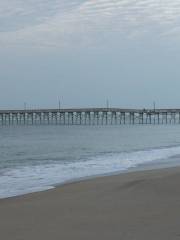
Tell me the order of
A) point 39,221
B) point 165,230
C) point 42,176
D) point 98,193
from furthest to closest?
point 42,176 → point 98,193 → point 39,221 → point 165,230

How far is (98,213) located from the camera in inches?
259

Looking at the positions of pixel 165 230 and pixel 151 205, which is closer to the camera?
pixel 165 230

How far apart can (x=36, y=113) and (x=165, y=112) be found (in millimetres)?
27857

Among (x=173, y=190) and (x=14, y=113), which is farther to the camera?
(x=14, y=113)

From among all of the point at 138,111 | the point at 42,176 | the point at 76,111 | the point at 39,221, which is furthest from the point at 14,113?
the point at 39,221

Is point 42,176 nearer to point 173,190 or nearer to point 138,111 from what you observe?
point 173,190

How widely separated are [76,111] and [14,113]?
613 inches

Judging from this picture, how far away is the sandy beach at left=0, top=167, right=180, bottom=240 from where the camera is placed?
538cm

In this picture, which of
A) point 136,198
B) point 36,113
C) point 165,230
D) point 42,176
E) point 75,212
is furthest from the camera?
point 36,113

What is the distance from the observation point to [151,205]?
6.98m

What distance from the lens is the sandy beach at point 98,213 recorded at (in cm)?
538

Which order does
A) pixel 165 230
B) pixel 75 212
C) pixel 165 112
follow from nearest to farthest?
1. pixel 165 230
2. pixel 75 212
3. pixel 165 112

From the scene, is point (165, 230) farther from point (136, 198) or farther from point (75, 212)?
point (136, 198)

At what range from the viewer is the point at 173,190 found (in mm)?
8242
